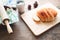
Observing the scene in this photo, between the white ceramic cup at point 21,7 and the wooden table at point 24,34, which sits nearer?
the wooden table at point 24,34

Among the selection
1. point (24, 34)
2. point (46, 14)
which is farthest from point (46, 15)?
point (24, 34)

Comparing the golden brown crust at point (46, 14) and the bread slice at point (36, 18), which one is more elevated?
the golden brown crust at point (46, 14)

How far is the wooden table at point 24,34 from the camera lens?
802 mm

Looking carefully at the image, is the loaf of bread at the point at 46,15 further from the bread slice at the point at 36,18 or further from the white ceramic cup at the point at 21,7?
the white ceramic cup at the point at 21,7

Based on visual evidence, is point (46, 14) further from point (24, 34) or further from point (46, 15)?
point (24, 34)

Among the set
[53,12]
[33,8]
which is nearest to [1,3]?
[33,8]

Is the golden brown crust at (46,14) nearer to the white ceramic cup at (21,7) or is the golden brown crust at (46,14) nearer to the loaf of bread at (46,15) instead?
the loaf of bread at (46,15)

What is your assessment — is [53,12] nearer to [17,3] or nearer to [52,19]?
[52,19]

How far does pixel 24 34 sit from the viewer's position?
32.4 inches

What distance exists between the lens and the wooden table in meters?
0.80

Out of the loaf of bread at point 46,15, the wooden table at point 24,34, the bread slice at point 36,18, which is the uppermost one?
the loaf of bread at point 46,15

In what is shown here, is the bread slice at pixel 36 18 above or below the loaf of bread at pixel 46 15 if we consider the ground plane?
below

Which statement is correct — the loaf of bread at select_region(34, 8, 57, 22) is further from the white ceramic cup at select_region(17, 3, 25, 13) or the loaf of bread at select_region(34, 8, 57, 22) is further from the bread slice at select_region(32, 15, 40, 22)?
the white ceramic cup at select_region(17, 3, 25, 13)

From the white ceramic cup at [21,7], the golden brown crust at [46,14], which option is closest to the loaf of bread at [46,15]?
the golden brown crust at [46,14]
